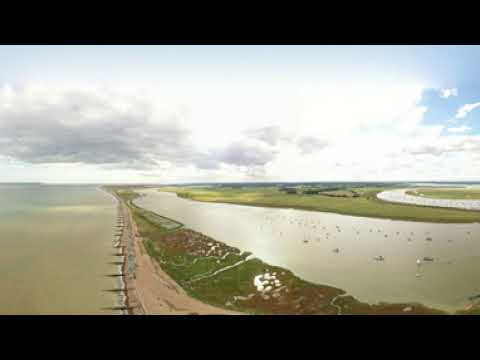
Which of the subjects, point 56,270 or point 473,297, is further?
point 56,270

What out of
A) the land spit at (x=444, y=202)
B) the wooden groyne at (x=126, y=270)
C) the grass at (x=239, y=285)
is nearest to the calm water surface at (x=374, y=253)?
the grass at (x=239, y=285)

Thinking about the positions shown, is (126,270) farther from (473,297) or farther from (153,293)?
(473,297)

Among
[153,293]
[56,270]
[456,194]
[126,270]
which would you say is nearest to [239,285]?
[153,293]

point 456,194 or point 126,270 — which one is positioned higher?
point 456,194

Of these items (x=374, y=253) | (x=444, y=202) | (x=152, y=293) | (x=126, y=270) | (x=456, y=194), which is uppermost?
(x=456, y=194)

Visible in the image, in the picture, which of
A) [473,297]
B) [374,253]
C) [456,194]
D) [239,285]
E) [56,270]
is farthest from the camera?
[456,194]

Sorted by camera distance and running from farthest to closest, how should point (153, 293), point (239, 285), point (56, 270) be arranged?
point (56, 270) → point (239, 285) → point (153, 293)
